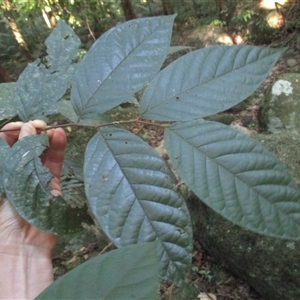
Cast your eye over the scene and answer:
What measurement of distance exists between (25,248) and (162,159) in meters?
0.71

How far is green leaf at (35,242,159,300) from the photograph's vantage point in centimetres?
30

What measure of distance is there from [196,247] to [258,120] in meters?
2.02

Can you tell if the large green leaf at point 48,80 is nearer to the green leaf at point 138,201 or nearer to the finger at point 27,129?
the finger at point 27,129

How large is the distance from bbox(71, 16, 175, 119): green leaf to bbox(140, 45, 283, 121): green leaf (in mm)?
38

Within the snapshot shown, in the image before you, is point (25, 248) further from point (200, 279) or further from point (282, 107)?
point (282, 107)

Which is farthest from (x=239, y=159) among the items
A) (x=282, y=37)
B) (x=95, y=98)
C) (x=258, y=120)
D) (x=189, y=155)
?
(x=282, y=37)

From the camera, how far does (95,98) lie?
68 centimetres

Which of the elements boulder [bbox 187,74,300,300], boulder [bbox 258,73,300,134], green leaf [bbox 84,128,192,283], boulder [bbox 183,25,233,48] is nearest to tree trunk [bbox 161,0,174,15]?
boulder [bbox 183,25,233,48]

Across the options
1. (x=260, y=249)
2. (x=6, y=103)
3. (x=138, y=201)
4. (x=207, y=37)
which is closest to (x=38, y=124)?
(x=6, y=103)

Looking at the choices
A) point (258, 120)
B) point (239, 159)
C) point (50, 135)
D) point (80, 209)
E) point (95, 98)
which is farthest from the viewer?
point (258, 120)

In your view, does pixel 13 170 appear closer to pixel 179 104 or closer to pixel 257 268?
pixel 179 104

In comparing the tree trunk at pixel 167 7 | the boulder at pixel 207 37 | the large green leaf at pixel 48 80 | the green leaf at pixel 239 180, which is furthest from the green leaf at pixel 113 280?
the tree trunk at pixel 167 7

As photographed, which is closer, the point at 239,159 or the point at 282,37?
the point at 239,159

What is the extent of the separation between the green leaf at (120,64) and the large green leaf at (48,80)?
110 millimetres
